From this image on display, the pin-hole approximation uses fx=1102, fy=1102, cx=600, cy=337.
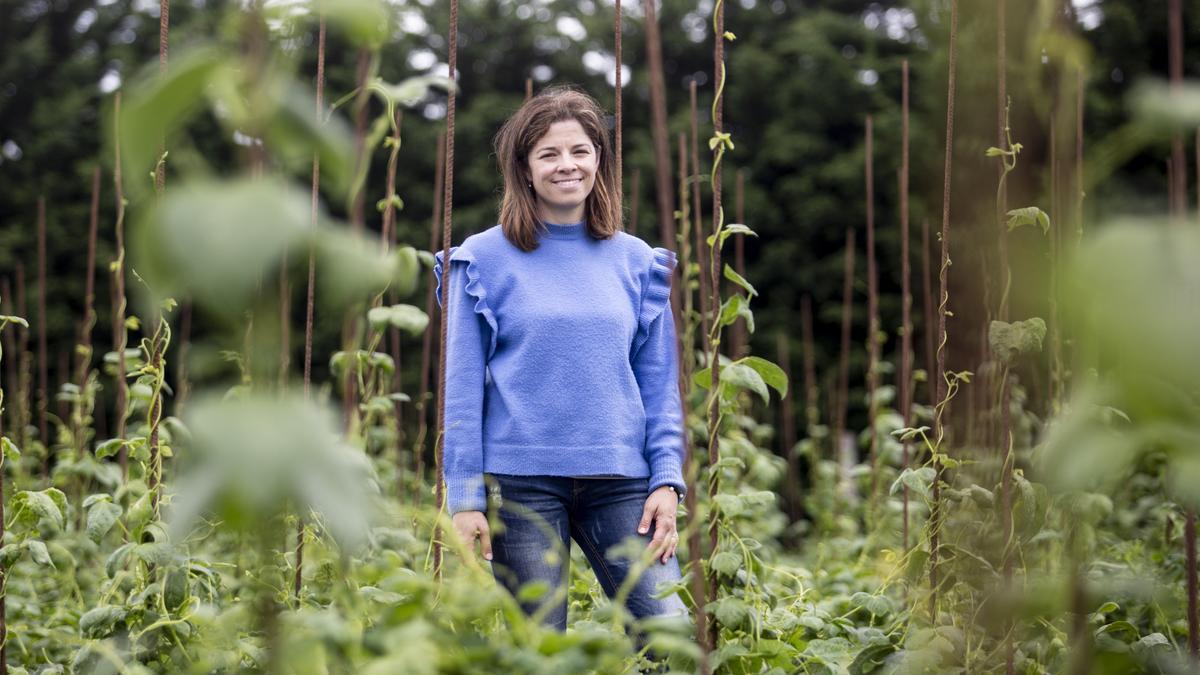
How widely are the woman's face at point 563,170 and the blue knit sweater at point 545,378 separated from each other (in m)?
0.06

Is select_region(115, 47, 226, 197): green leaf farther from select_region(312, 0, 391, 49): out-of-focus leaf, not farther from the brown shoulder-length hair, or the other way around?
the brown shoulder-length hair

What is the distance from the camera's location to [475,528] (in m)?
1.84

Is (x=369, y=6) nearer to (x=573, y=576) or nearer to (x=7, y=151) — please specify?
(x=573, y=576)

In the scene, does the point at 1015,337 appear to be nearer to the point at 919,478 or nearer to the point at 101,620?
the point at 919,478

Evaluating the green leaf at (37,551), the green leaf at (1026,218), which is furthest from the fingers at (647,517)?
the green leaf at (37,551)

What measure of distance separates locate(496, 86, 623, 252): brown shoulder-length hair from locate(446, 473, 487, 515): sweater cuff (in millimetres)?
423

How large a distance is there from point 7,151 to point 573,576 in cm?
1065

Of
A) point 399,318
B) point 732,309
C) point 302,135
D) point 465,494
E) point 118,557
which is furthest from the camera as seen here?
point 399,318

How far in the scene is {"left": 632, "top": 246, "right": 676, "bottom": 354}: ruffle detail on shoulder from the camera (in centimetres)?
201

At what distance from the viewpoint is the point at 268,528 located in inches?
32.8

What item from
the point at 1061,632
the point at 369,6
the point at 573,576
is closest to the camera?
the point at 369,6

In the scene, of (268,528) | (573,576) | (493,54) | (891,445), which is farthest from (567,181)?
(493,54)

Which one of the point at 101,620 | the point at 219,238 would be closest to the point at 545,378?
the point at 101,620

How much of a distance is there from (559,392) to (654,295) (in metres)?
0.28
